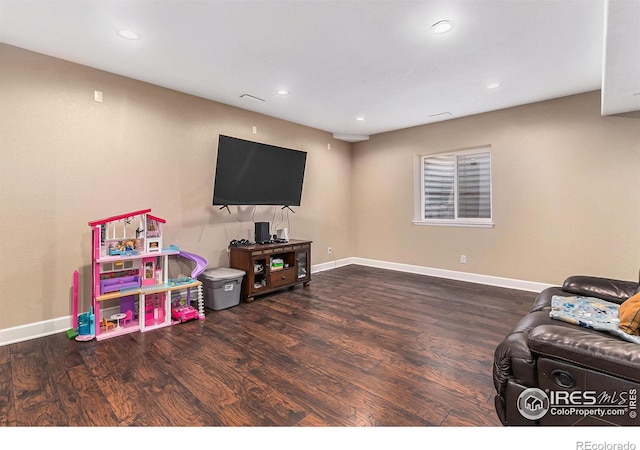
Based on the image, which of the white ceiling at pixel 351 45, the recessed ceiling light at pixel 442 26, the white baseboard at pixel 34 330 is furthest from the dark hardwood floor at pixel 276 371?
the recessed ceiling light at pixel 442 26

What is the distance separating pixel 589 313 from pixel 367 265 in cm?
425

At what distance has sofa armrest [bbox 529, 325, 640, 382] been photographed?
1200 mm

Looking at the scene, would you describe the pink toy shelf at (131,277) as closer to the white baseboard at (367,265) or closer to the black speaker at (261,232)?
the white baseboard at (367,265)

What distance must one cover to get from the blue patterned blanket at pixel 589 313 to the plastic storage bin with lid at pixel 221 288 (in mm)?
3003

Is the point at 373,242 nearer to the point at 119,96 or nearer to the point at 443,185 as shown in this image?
the point at 443,185

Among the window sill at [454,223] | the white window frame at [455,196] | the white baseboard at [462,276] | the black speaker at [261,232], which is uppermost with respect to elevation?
the white window frame at [455,196]

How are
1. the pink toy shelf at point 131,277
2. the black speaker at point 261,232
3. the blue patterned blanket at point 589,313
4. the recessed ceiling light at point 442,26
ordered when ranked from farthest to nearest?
the black speaker at point 261,232
the pink toy shelf at point 131,277
the recessed ceiling light at point 442,26
the blue patterned blanket at point 589,313

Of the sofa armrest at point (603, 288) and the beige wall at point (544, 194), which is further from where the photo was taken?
the beige wall at point (544, 194)

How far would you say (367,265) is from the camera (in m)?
6.05

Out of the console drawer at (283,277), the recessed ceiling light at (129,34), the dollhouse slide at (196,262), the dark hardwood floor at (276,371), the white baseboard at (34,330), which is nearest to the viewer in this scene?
the dark hardwood floor at (276,371)

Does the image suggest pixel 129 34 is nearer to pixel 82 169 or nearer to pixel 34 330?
pixel 82 169

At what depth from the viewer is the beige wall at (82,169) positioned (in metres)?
2.67

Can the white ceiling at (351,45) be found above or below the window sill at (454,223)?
above

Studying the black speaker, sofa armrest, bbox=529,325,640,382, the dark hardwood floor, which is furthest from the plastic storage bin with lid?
sofa armrest, bbox=529,325,640,382
